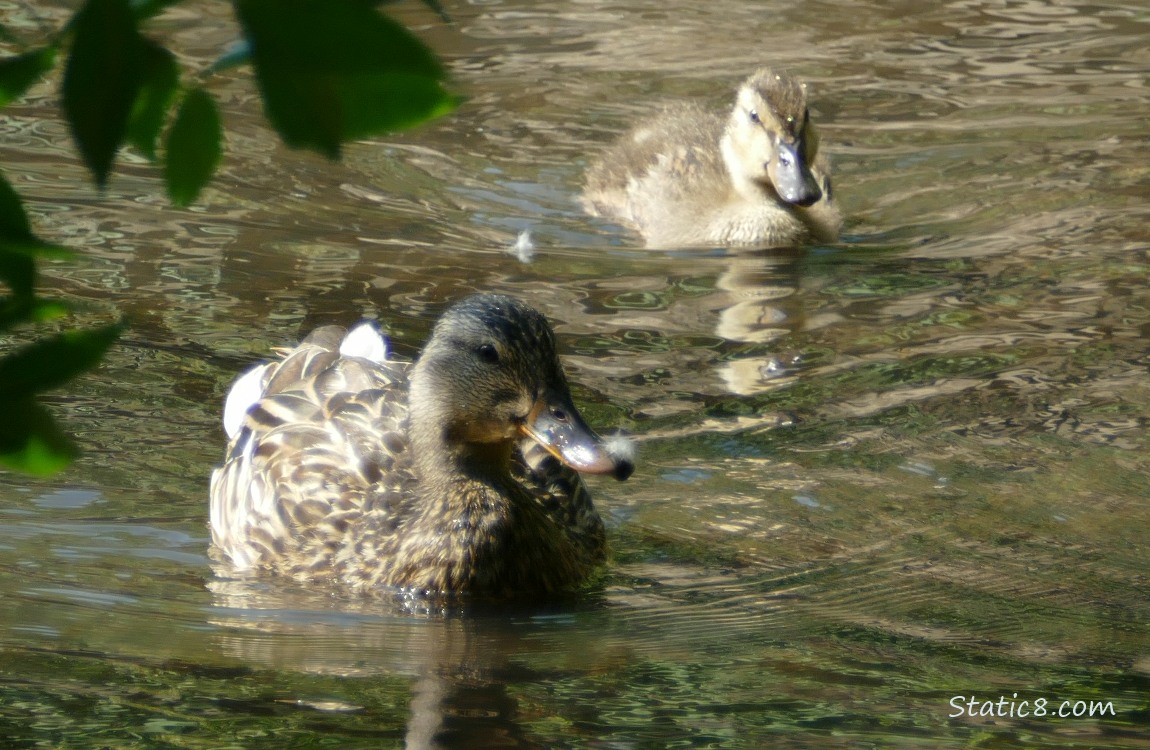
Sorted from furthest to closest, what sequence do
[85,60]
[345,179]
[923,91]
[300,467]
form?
[923,91] < [345,179] < [300,467] < [85,60]

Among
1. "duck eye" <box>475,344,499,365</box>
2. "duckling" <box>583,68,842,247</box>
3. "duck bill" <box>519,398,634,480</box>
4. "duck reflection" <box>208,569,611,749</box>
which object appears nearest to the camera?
"duck reflection" <box>208,569,611,749</box>

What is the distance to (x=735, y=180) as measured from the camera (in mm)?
7562

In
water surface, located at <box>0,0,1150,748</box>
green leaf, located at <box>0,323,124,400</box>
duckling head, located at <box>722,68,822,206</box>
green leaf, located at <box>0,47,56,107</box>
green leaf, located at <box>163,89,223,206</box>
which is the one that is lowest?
water surface, located at <box>0,0,1150,748</box>

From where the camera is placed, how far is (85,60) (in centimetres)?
105

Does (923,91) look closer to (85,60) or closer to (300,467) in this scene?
(300,467)

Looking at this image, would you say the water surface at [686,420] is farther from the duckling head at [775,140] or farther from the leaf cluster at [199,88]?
the duckling head at [775,140]

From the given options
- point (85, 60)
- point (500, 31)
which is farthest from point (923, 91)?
point (85, 60)

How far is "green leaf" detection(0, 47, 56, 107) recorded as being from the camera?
3.85 feet

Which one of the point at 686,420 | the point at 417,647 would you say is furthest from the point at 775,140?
the point at 417,647

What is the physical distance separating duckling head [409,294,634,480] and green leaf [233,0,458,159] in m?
2.76

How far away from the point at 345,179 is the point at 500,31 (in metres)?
2.60

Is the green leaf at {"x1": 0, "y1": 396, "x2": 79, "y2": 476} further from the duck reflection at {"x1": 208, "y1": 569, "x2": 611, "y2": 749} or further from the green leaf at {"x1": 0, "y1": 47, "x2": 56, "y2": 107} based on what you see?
the duck reflection at {"x1": 208, "y1": 569, "x2": 611, "y2": 749}

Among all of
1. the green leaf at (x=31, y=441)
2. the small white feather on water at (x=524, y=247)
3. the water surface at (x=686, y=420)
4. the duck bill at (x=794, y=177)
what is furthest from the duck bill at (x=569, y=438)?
the duck bill at (x=794, y=177)

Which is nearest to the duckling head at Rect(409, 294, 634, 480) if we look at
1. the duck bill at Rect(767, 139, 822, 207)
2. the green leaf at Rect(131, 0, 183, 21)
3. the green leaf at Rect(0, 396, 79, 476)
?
the green leaf at Rect(0, 396, 79, 476)
